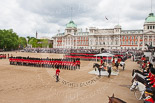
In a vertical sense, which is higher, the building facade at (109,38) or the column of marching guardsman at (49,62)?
the building facade at (109,38)

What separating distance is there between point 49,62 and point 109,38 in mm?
63940

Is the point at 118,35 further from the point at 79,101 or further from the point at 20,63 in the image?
the point at 79,101

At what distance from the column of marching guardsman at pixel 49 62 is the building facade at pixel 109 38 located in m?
61.0

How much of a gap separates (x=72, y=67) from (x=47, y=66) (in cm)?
406

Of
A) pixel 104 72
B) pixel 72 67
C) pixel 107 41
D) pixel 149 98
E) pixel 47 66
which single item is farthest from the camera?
pixel 107 41

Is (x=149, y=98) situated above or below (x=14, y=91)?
above


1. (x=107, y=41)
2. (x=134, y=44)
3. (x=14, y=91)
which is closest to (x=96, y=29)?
(x=107, y=41)

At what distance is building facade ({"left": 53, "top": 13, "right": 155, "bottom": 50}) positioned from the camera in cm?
6925

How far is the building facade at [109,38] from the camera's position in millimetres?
69250

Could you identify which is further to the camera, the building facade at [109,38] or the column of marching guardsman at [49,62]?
the building facade at [109,38]

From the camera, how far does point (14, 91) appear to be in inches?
328

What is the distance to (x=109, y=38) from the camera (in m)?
76.6

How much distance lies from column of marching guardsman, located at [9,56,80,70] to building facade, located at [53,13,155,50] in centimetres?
6095

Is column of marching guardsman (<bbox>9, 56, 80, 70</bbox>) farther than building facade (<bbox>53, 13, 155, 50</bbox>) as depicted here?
No
